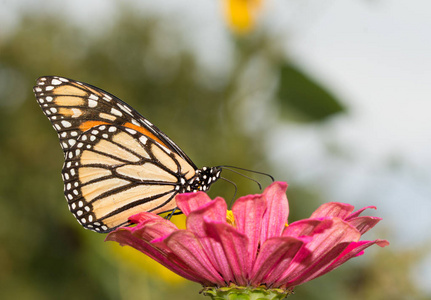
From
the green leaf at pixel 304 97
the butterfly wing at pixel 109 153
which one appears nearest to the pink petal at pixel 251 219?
the butterfly wing at pixel 109 153

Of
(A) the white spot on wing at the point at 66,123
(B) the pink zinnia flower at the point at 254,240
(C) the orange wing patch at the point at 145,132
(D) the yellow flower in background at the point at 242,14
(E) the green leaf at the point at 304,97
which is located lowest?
(B) the pink zinnia flower at the point at 254,240

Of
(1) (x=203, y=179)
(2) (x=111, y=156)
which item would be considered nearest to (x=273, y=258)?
(1) (x=203, y=179)

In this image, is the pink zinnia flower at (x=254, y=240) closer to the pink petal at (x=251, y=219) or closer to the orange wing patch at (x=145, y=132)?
the pink petal at (x=251, y=219)

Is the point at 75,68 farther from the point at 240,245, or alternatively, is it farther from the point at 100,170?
the point at 240,245

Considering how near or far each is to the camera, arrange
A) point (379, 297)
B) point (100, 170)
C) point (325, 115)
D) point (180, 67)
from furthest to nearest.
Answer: point (180, 67) < point (379, 297) < point (325, 115) < point (100, 170)

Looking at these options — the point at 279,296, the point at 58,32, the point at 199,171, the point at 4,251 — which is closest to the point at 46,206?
the point at 4,251

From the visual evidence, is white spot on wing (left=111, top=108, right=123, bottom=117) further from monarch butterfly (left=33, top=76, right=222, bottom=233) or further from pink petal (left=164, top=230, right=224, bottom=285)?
pink petal (left=164, top=230, right=224, bottom=285)
